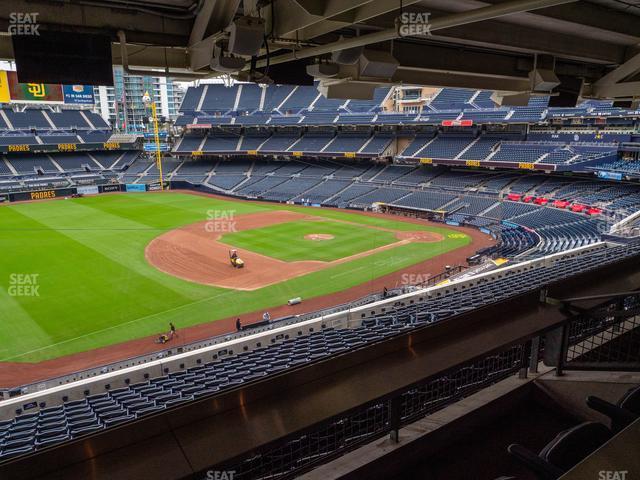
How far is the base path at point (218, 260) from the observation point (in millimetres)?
21297

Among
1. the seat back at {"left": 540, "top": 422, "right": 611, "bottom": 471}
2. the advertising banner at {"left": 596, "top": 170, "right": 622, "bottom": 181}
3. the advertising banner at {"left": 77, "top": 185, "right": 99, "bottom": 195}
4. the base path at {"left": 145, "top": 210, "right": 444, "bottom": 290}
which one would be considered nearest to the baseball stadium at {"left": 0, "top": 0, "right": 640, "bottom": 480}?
the seat back at {"left": 540, "top": 422, "right": 611, "bottom": 471}

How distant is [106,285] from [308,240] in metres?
12.1

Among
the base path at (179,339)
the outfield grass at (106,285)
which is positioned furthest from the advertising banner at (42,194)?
the base path at (179,339)

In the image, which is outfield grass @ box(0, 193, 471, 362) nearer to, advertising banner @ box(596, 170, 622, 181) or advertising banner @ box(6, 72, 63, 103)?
advertising banner @ box(6, 72, 63, 103)

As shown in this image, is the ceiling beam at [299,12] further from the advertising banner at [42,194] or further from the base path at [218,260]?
the advertising banner at [42,194]

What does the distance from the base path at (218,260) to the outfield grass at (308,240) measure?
2.15 feet

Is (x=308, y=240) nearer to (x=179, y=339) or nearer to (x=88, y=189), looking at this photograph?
(x=179, y=339)

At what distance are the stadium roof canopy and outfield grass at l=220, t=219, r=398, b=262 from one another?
59.2ft

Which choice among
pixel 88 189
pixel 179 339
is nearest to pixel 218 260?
pixel 179 339

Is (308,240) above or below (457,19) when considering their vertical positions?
below

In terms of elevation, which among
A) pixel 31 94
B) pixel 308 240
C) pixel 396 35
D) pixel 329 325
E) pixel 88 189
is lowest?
pixel 308 240

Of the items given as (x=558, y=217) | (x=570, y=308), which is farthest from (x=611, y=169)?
(x=570, y=308)

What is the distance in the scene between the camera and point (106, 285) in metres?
20.2

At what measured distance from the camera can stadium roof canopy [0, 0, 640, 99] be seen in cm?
402
